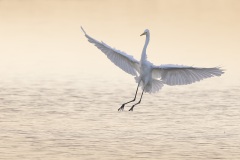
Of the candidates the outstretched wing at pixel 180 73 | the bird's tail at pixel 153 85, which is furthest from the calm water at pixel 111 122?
the outstretched wing at pixel 180 73

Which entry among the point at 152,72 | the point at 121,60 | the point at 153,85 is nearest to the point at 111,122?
the point at 121,60

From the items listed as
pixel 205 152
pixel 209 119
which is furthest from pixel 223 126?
pixel 205 152

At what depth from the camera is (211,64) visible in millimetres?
30312

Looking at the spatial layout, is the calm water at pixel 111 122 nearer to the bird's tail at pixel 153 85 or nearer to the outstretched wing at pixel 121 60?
the bird's tail at pixel 153 85

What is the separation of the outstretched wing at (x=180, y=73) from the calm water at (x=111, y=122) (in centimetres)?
119

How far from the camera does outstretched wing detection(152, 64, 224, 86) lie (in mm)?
16922

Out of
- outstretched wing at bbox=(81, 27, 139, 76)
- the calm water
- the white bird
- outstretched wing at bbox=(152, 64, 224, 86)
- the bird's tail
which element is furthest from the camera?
outstretched wing at bbox=(81, 27, 139, 76)

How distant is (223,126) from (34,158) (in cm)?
492

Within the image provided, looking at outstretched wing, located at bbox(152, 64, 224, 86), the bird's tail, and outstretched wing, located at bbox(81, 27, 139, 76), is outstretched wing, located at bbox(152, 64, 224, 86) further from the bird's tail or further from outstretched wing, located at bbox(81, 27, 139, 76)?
outstretched wing, located at bbox(81, 27, 139, 76)

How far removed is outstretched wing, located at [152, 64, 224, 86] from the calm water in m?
1.19

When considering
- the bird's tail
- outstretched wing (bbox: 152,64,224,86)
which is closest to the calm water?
the bird's tail

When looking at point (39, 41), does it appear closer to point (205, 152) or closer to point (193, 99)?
point (193, 99)

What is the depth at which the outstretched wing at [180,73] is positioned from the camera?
16922 millimetres

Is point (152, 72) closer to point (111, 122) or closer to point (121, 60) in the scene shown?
point (121, 60)
